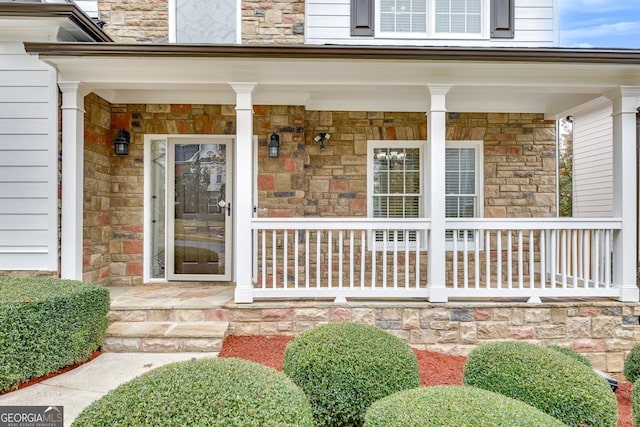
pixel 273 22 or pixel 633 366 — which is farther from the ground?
pixel 273 22

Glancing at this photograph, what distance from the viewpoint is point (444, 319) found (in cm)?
434

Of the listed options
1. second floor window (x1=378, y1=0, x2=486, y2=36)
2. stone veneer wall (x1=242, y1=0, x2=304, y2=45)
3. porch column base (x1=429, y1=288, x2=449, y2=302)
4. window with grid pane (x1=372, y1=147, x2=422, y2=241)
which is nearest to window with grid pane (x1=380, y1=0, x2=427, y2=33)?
second floor window (x1=378, y1=0, x2=486, y2=36)

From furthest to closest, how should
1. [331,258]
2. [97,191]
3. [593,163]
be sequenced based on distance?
[593,163], [97,191], [331,258]

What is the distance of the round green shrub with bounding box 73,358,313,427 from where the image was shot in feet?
5.41

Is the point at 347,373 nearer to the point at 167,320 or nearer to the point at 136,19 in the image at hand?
the point at 167,320

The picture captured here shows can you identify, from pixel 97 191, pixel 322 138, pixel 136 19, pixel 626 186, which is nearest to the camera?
pixel 626 186

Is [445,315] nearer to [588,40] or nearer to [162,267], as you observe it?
[162,267]

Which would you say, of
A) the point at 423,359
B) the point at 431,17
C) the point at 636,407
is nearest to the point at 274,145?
the point at 431,17

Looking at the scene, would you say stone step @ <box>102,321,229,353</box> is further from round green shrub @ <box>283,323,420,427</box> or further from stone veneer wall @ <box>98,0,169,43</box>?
stone veneer wall @ <box>98,0,169,43</box>

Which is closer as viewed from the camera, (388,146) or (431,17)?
(431,17)

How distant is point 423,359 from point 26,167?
4.74m

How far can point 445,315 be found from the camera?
4336mm

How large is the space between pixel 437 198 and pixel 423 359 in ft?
5.64

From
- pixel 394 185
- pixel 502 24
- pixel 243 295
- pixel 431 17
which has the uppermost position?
pixel 431 17
